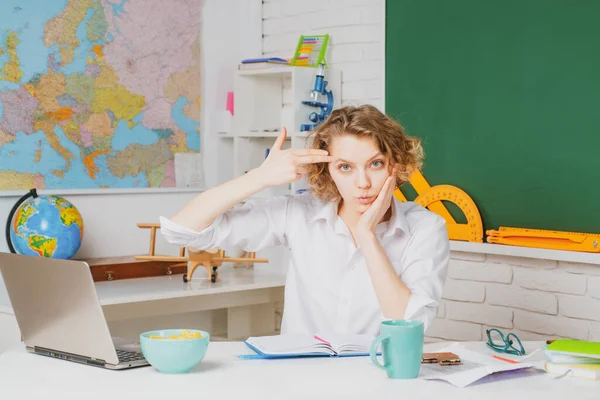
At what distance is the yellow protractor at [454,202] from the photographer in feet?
10.8

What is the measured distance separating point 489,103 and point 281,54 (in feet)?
3.91

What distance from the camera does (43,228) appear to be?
3.12 meters

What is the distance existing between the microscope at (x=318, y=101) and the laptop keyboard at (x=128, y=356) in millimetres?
2045

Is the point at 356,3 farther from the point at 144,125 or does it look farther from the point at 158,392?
the point at 158,392

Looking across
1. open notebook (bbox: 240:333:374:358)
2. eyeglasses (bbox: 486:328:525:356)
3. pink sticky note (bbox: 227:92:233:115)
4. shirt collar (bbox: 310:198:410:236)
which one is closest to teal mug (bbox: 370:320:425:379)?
open notebook (bbox: 240:333:374:358)

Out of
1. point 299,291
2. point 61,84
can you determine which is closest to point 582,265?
point 299,291

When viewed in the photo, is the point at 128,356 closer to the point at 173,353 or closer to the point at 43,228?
the point at 173,353

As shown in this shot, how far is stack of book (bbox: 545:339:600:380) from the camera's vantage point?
1731mm

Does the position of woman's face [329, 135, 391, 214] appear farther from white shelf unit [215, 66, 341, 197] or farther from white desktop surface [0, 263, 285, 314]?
white shelf unit [215, 66, 341, 197]

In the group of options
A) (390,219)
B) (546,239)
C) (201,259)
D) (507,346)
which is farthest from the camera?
(201,259)

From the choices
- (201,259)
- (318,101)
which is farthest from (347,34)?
(201,259)

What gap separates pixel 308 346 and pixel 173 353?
1.05 feet

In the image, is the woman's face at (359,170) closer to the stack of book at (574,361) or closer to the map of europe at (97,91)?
the stack of book at (574,361)

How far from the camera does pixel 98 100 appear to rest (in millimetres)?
3648
